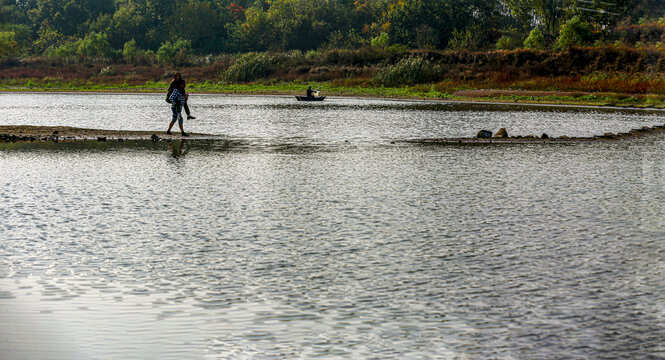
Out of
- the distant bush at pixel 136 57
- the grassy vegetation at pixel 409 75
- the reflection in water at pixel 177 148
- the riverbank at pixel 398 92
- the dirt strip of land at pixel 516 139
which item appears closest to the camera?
the reflection in water at pixel 177 148

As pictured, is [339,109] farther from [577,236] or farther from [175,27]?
[175,27]

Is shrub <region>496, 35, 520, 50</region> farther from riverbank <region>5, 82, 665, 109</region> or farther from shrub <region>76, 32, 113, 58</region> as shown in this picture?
shrub <region>76, 32, 113, 58</region>

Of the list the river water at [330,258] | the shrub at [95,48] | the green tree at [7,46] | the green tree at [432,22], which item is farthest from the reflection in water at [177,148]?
the green tree at [7,46]

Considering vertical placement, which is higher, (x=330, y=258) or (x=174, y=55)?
(x=174, y=55)

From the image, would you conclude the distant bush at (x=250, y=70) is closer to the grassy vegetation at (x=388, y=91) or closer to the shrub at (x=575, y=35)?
the grassy vegetation at (x=388, y=91)

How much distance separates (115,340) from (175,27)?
120 m

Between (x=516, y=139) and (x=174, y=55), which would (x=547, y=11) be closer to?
(x=174, y=55)

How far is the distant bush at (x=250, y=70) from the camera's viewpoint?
262 ft

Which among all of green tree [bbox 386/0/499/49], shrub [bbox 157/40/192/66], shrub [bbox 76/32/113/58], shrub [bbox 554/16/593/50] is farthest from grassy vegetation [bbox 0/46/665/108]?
green tree [bbox 386/0/499/49]

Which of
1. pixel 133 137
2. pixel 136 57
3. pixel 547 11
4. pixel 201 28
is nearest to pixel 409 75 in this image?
pixel 547 11

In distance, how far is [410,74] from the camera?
69.4 metres

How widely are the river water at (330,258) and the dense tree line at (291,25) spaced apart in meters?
66.8

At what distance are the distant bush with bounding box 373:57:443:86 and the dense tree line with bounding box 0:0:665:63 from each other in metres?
16.0

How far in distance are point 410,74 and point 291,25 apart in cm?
4552
